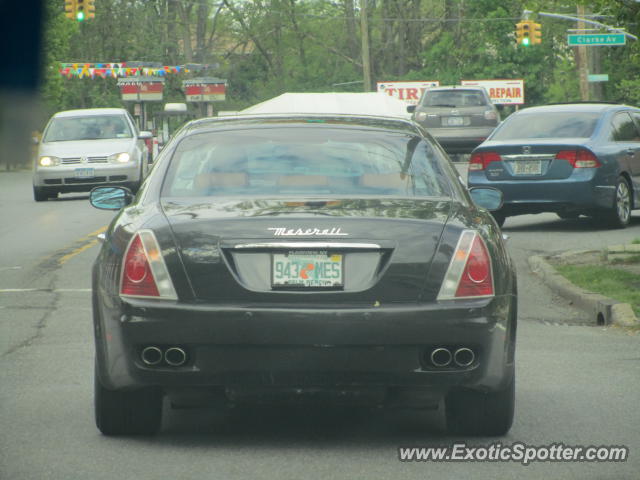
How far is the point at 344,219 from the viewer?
16.9 feet

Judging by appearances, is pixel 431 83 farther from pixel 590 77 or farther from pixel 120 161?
pixel 120 161

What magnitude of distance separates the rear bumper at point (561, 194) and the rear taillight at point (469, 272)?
11209mm

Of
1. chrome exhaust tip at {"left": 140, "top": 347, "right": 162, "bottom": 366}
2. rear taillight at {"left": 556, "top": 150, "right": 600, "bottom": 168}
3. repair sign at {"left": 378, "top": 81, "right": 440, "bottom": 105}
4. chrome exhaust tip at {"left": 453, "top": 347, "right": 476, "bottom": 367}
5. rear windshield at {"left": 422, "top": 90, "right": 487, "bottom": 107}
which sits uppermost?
chrome exhaust tip at {"left": 140, "top": 347, "right": 162, "bottom": 366}

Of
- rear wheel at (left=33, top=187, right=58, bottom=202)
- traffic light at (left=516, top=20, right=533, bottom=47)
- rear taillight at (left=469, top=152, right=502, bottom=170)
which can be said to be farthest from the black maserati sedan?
traffic light at (left=516, top=20, right=533, bottom=47)

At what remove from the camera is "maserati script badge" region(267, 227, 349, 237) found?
5.04 meters

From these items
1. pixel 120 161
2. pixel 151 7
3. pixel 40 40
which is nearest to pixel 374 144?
pixel 40 40

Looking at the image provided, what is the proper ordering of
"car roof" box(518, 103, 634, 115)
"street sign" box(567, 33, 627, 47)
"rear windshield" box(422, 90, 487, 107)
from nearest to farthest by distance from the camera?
1. "car roof" box(518, 103, 634, 115)
2. "rear windshield" box(422, 90, 487, 107)
3. "street sign" box(567, 33, 627, 47)

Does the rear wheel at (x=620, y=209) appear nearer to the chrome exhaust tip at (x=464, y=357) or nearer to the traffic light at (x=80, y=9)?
the chrome exhaust tip at (x=464, y=357)

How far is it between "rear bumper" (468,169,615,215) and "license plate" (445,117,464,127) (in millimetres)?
15479

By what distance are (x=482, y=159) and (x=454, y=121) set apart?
15130 mm

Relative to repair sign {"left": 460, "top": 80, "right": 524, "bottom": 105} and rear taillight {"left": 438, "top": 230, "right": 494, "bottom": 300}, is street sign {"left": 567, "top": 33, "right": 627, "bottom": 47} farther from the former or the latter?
repair sign {"left": 460, "top": 80, "right": 524, "bottom": 105}

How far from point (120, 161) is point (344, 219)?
1935cm

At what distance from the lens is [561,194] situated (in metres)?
16.2

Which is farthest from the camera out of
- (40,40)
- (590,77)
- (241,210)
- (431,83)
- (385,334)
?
(431,83)
